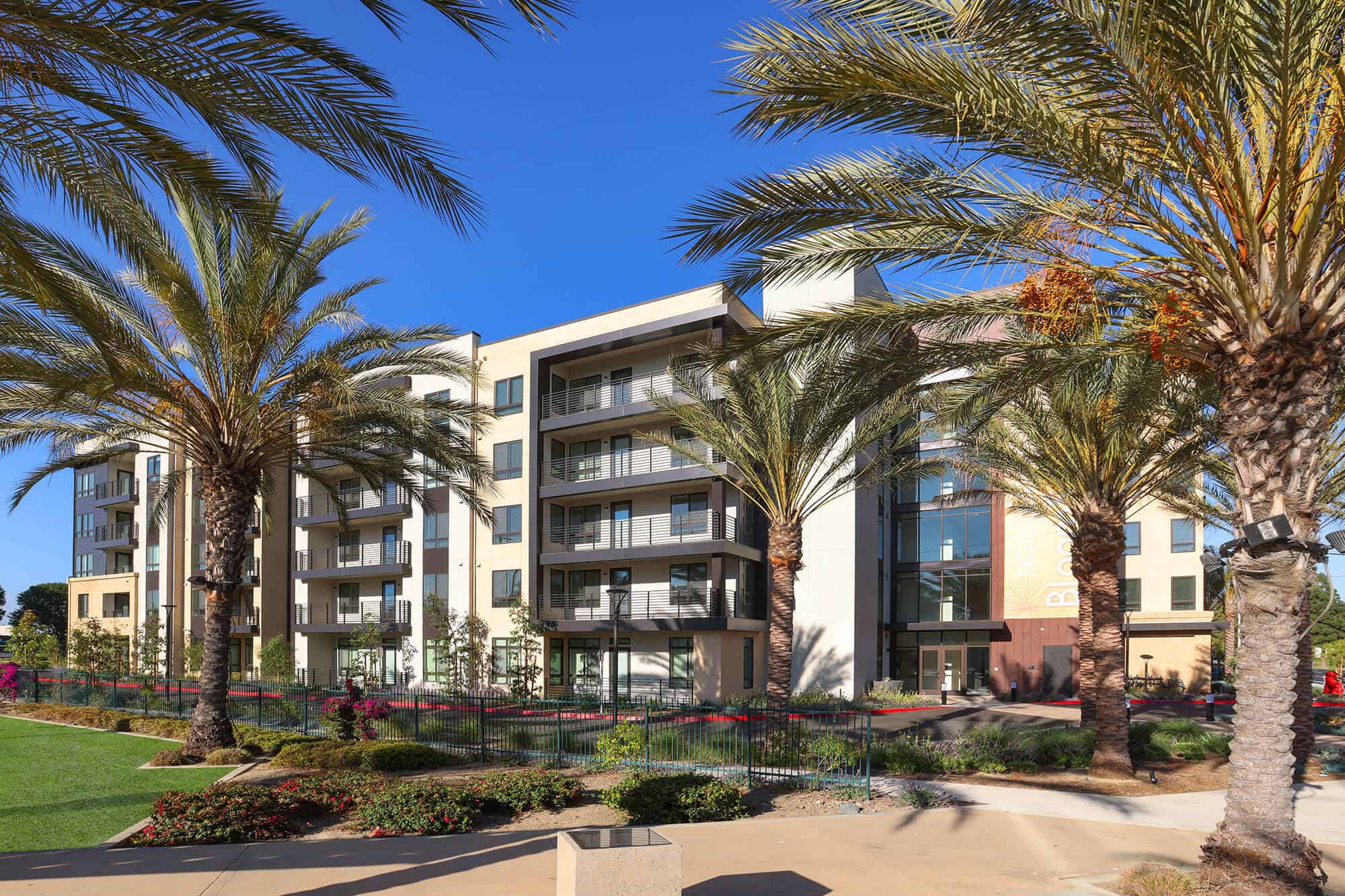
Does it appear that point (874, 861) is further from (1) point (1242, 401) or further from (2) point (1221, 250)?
(2) point (1221, 250)

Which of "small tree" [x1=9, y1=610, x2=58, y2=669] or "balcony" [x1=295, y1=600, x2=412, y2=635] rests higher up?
"balcony" [x1=295, y1=600, x2=412, y2=635]

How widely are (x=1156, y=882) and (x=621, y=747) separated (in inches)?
331

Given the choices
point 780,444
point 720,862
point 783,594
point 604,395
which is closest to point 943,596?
point 604,395

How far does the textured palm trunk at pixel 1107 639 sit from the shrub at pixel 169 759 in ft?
54.4

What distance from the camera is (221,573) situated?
1844 centimetres

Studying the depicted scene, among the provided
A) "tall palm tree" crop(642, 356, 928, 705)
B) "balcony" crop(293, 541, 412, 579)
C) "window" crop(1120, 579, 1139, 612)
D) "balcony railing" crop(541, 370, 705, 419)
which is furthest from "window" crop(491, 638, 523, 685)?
"window" crop(1120, 579, 1139, 612)

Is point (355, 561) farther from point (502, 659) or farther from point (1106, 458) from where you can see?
Answer: point (1106, 458)

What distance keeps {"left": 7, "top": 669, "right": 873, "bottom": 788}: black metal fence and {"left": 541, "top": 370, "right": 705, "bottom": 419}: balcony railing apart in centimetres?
1415

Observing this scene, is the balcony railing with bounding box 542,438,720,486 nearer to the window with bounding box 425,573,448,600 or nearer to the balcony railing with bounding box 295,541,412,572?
the window with bounding box 425,573,448,600

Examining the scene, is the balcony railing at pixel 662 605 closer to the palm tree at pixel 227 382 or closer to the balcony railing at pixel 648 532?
the balcony railing at pixel 648 532

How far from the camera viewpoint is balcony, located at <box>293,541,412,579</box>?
3956 centimetres

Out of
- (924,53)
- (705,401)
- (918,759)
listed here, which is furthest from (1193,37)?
(705,401)

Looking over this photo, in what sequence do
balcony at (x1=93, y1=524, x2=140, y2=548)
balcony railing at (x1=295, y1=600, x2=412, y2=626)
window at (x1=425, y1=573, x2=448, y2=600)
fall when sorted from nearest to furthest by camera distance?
window at (x1=425, y1=573, x2=448, y2=600) < balcony railing at (x1=295, y1=600, x2=412, y2=626) < balcony at (x1=93, y1=524, x2=140, y2=548)

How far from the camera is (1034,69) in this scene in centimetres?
795
